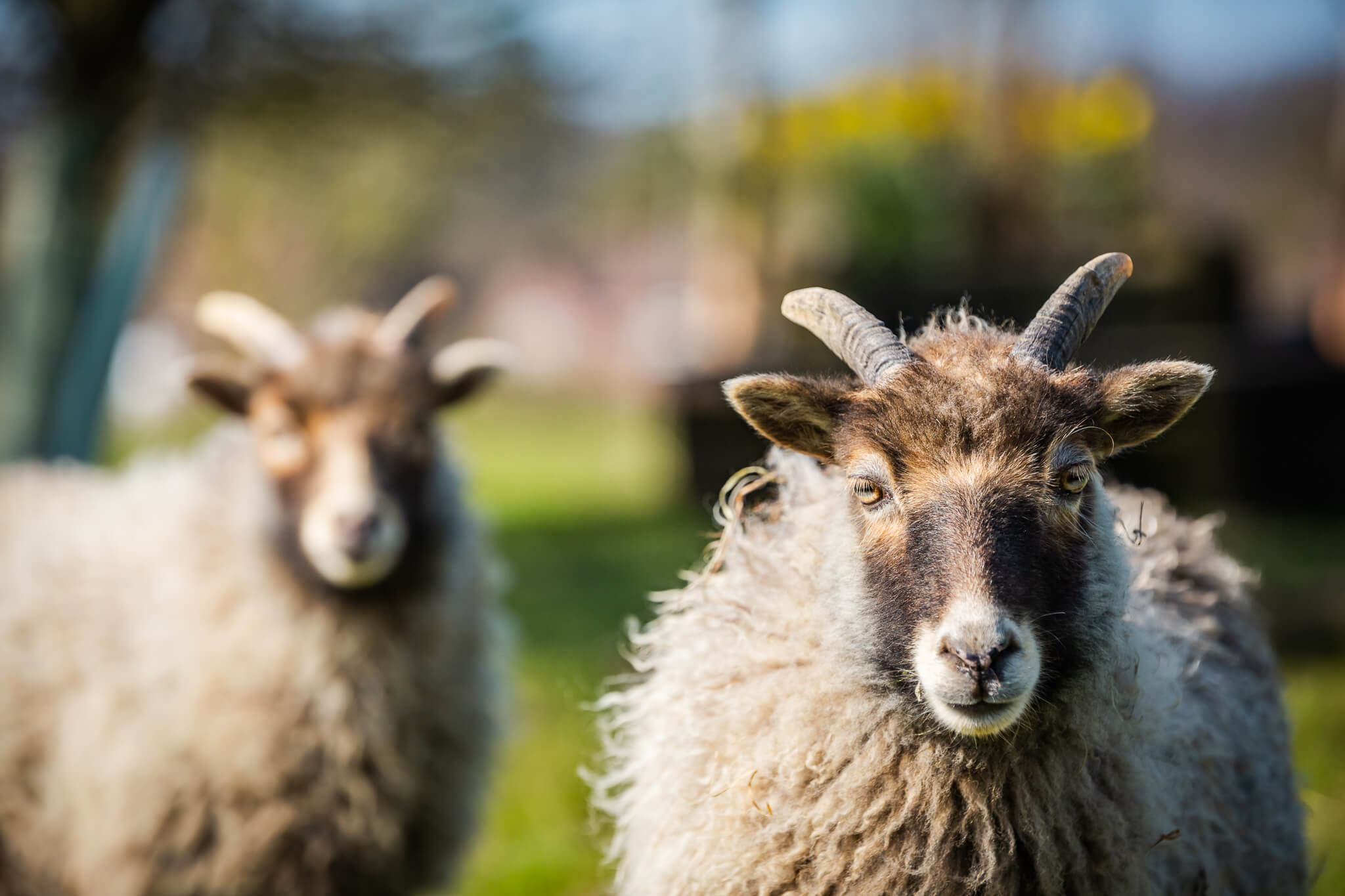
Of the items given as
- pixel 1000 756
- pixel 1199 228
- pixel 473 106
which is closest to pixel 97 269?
pixel 473 106

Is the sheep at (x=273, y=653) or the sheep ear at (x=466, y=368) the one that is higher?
the sheep ear at (x=466, y=368)

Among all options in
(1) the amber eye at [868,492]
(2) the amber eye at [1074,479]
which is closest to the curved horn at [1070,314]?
(2) the amber eye at [1074,479]

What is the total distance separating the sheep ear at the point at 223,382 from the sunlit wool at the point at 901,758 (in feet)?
7.42

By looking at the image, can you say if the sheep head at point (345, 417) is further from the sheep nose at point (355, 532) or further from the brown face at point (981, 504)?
the brown face at point (981, 504)

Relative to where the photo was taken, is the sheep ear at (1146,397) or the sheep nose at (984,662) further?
the sheep ear at (1146,397)

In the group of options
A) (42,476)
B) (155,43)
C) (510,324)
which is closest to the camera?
(42,476)

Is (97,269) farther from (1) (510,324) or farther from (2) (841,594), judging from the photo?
(1) (510,324)

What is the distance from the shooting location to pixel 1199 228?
1298 centimetres

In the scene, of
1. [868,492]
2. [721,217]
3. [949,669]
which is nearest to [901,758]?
[949,669]

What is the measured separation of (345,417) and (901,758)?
8.83 ft

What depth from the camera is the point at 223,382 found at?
4.56m

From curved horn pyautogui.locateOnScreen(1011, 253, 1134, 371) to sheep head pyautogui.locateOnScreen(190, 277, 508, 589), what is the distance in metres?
2.57

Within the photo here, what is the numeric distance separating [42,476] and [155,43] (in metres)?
5.45

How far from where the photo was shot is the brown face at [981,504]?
2.42 meters
